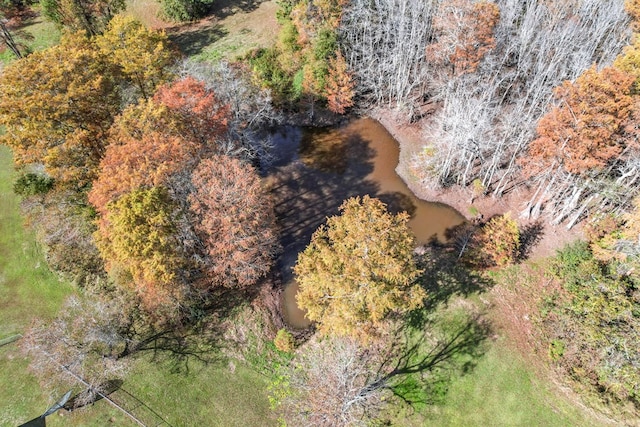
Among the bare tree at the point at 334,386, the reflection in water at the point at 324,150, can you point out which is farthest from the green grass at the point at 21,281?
the reflection in water at the point at 324,150

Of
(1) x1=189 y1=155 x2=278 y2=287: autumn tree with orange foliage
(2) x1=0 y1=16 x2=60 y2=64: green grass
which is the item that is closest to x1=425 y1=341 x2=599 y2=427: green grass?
(1) x1=189 y1=155 x2=278 y2=287: autumn tree with orange foliage

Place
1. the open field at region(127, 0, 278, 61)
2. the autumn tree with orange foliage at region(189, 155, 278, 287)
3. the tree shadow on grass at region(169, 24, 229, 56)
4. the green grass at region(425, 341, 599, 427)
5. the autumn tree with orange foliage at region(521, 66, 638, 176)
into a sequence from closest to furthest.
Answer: the green grass at region(425, 341, 599, 427), the autumn tree with orange foliage at region(521, 66, 638, 176), the autumn tree with orange foliage at region(189, 155, 278, 287), the open field at region(127, 0, 278, 61), the tree shadow on grass at region(169, 24, 229, 56)

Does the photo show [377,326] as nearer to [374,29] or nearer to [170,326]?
[170,326]

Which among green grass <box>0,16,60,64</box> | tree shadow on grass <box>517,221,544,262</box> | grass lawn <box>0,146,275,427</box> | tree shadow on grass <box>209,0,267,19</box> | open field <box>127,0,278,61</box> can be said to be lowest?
grass lawn <box>0,146,275,427</box>

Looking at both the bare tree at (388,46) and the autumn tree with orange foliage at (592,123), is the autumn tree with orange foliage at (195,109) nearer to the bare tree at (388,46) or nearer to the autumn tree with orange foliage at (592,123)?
the bare tree at (388,46)

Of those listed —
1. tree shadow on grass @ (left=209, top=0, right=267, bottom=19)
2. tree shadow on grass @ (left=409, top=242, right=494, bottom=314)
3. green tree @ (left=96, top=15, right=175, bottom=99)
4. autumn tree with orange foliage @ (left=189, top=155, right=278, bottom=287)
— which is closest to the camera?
autumn tree with orange foliage @ (left=189, top=155, right=278, bottom=287)

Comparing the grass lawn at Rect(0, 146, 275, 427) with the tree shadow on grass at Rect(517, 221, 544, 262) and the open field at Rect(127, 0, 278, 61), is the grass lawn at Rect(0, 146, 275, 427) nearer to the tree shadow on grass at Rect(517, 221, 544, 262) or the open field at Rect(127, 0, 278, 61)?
the tree shadow on grass at Rect(517, 221, 544, 262)
